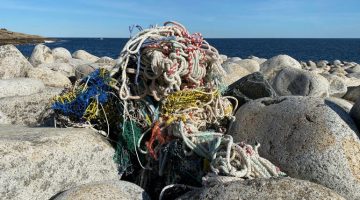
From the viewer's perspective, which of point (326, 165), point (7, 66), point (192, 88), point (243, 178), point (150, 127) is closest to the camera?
point (243, 178)

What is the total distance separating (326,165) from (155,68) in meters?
1.74

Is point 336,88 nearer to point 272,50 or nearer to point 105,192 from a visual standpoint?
point 105,192

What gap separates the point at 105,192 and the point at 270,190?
1.24 meters

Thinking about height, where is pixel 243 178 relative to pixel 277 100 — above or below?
below

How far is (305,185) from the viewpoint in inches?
123

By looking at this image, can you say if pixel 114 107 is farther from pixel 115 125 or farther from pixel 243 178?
pixel 243 178

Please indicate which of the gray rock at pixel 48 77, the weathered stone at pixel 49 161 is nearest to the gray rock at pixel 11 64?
the gray rock at pixel 48 77

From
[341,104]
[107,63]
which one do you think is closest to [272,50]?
[107,63]

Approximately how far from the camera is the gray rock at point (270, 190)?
3.05 m

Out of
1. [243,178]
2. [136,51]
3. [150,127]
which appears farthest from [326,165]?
[136,51]

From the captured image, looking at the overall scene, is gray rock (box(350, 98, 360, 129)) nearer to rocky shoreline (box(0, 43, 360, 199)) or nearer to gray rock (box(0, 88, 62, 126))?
rocky shoreline (box(0, 43, 360, 199))

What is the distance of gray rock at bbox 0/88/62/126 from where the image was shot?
5664 millimetres

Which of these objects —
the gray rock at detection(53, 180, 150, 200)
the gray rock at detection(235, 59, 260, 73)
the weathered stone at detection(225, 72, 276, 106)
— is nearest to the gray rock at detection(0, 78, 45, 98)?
the weathered stone at detection(225, 72, 276, 106)

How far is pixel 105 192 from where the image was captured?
3.69 m
